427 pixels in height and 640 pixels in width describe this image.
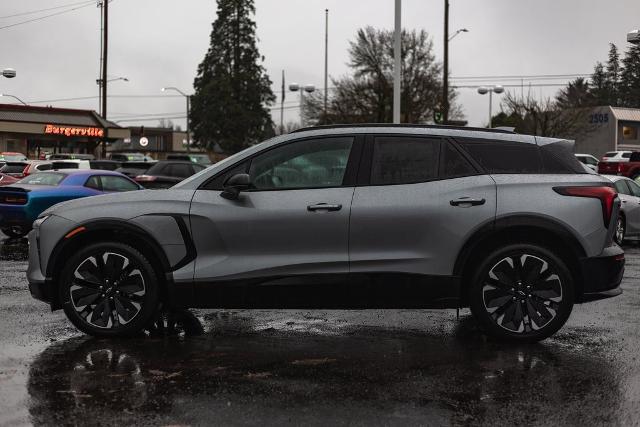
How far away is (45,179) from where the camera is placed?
15805mm

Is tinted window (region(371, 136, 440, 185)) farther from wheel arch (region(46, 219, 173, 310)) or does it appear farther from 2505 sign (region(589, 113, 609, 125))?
2505 sign (region(589, 113, 609, 125))

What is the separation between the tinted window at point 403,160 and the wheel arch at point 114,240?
1.79 metres

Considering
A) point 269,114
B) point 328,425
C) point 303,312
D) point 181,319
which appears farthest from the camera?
point 269,114

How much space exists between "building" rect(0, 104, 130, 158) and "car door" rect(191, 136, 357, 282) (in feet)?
163

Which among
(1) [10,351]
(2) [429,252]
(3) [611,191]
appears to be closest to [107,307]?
(1) [10,351]

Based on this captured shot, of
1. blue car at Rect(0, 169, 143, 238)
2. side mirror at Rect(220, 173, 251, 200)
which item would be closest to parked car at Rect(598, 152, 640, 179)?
blue car at Rect(0, 169, 143, 238)

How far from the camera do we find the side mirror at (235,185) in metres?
6.22

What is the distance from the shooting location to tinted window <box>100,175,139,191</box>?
1644 centimetres

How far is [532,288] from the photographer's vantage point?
6336 millimetres

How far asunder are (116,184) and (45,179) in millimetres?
1469

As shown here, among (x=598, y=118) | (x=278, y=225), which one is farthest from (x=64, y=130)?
(x=278, y=225)

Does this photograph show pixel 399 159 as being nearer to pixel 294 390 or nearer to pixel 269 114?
pixel 294 390

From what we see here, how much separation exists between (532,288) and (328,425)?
8.83 ft

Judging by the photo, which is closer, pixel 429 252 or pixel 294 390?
pixel 294 390
